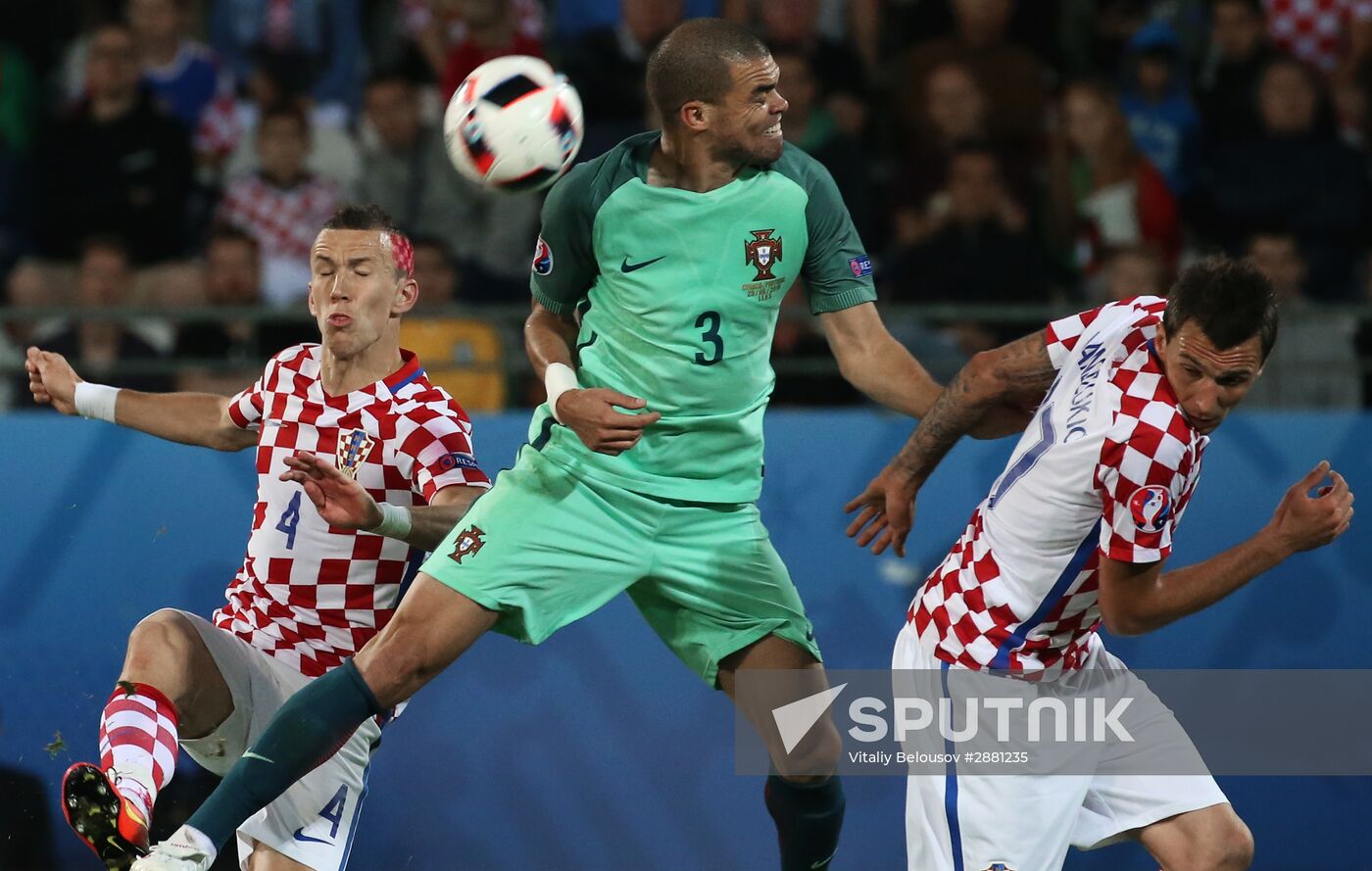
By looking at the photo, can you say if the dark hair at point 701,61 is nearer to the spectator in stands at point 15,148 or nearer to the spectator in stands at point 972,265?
the spectator in stands at point 972,265

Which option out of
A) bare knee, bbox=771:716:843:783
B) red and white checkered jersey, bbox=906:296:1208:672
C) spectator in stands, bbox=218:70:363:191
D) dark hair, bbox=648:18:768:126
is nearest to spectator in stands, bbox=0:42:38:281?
spectator in stands, bbox=218:70:363:191

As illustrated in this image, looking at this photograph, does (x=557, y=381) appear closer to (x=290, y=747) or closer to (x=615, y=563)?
(x=615, y=563)

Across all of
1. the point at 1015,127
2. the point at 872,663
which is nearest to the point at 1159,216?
the point at 1015,127

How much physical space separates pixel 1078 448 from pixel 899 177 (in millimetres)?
4730

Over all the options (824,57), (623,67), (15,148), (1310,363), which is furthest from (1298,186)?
(15,148)

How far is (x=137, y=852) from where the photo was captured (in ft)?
14.1

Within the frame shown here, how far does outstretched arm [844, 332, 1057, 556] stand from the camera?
4.48 metres

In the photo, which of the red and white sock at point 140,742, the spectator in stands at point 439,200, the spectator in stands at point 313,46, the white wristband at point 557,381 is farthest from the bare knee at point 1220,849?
the spectator in stands at point 313,46

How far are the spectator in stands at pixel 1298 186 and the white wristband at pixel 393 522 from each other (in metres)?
4.95

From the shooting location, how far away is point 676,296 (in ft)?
14.9

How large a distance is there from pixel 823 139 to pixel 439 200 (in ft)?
5.97

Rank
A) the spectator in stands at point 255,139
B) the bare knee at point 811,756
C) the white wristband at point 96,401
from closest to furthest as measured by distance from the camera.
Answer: the bare knee at point 811,756
the white wristband at point 96,401
the spectator in stands at point 255,139

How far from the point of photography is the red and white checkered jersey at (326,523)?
4.91m

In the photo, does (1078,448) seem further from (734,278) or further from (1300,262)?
(1300,262)
